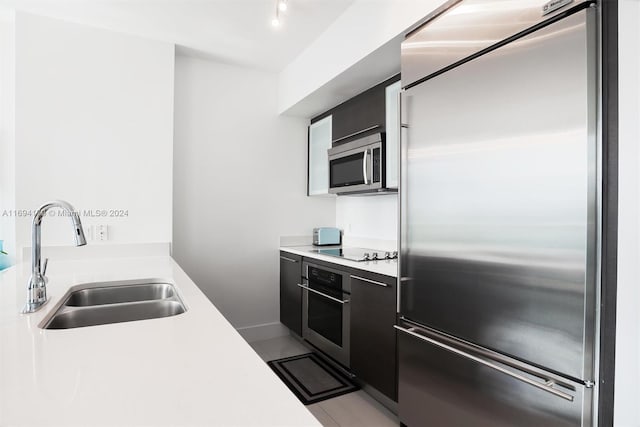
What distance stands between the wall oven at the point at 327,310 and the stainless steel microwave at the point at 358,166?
25.9 inches

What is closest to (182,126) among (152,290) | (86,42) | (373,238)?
(86,42)

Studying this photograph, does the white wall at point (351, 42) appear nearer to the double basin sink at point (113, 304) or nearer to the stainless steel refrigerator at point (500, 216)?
the stainless steel refrigerator at point (500, 216)

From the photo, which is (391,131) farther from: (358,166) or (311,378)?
(311,378)

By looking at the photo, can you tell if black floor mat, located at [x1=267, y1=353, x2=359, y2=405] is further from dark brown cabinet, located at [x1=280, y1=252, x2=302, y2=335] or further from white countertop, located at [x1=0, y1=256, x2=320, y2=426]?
white countertop, located at [x1=0, y1=256, x2=320, y2=426]

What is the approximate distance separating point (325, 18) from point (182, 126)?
1.50m

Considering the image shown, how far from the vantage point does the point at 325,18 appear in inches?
94.1

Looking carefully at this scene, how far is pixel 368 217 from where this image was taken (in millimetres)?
3178

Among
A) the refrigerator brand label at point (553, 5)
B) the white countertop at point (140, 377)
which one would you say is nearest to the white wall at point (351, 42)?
the refrigerator brand label at point (553, 5)

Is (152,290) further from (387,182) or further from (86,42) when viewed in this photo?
(86,42)

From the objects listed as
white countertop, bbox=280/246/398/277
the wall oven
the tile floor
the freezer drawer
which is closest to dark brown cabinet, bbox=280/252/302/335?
the wall oven

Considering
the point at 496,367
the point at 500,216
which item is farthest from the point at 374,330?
the point at 500,216

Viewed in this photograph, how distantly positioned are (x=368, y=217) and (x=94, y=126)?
229cm

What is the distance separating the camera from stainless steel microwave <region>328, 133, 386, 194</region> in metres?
2.40

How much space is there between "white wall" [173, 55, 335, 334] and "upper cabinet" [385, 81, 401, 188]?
4.42 ft
